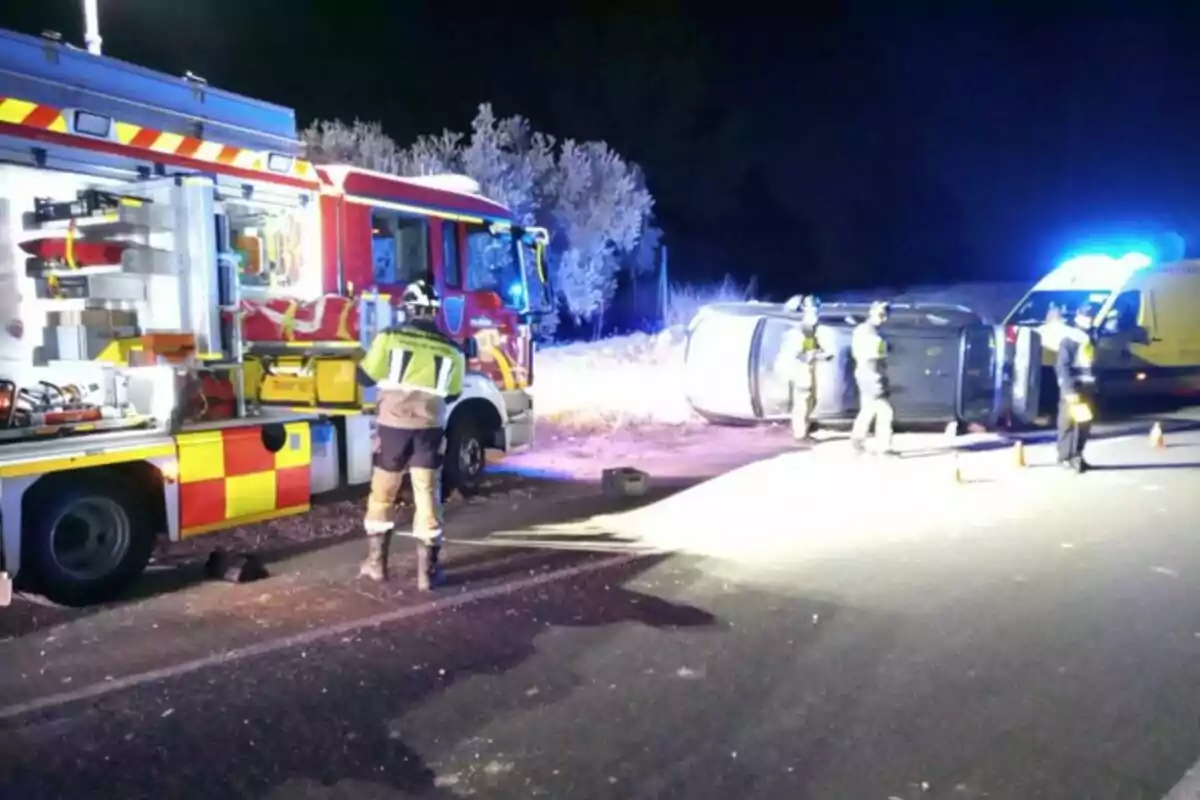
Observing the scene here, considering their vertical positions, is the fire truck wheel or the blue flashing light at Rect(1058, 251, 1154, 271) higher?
the blue flashing light at Rect(1058, 251, 1154, 271)

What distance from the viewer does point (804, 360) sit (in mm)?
12336

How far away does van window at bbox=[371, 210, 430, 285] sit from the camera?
929 cm

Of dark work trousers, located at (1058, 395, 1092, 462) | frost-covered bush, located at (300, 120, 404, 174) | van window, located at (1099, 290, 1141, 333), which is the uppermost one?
frost-covered bush, located at (300, 120, 404, 174)

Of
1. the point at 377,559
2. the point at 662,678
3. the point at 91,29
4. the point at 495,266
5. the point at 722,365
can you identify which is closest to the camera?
the point at 662,678

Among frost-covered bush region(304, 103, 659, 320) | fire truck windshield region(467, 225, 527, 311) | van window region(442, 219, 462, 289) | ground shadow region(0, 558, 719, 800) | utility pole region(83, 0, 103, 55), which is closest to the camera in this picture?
ground shadow region(0, 558, 719, 800)

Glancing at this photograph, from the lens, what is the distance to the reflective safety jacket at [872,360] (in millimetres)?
11508

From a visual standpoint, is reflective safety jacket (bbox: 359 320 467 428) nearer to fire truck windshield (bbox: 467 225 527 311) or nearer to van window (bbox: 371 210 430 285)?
van window (bbox: 371 210 430 285)

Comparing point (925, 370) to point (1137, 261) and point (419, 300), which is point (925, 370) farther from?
point (419, 300)

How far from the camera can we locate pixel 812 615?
5.96 m

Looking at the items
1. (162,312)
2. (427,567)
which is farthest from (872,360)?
(162,312)

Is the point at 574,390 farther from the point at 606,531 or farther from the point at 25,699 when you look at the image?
the point at 25,699

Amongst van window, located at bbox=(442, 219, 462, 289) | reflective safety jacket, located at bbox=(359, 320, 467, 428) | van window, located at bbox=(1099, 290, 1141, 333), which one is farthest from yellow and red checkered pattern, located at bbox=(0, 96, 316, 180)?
van window, located at bbox=(1099, 290, 1141, 333)

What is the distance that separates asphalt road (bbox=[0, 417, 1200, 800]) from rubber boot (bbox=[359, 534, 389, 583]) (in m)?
0.21

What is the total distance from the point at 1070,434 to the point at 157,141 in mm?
8567
